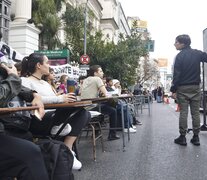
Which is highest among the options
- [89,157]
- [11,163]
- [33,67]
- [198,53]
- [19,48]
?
[19,48]

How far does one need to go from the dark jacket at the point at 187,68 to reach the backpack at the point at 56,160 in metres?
4.16

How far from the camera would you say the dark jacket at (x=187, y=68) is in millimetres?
6355

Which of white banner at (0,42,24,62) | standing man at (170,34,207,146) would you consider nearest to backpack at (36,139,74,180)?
white banner at (0,42,24,62)

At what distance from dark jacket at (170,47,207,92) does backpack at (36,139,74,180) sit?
164 inches

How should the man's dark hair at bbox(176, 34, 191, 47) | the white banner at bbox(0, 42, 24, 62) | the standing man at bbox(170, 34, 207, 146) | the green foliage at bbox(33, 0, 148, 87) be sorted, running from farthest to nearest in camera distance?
the green foliage at bbox(33, 0, 148, 87) < the man's dark hair at bbox(176, 34, 191, 47) < the standing man at bbox(170, 34, 207, 146) < the white banner at bbox(0, 42, 24, 62)

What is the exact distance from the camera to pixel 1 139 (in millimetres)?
2289

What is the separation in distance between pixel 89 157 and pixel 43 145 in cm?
285

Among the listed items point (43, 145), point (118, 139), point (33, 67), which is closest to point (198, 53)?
point (118, 139)

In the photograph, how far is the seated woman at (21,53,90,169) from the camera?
3.55 m

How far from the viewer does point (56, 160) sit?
2.49 metres

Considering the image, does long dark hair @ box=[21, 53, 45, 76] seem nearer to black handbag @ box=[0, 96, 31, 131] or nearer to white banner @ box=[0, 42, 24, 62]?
black handbag @ box=[0, 96, 31, 131]

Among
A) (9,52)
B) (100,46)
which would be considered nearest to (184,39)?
(9,52)

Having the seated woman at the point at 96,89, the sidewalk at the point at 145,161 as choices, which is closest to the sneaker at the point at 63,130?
the sidewalk at the point at 145,161

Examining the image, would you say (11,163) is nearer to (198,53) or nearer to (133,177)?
(133,177)
